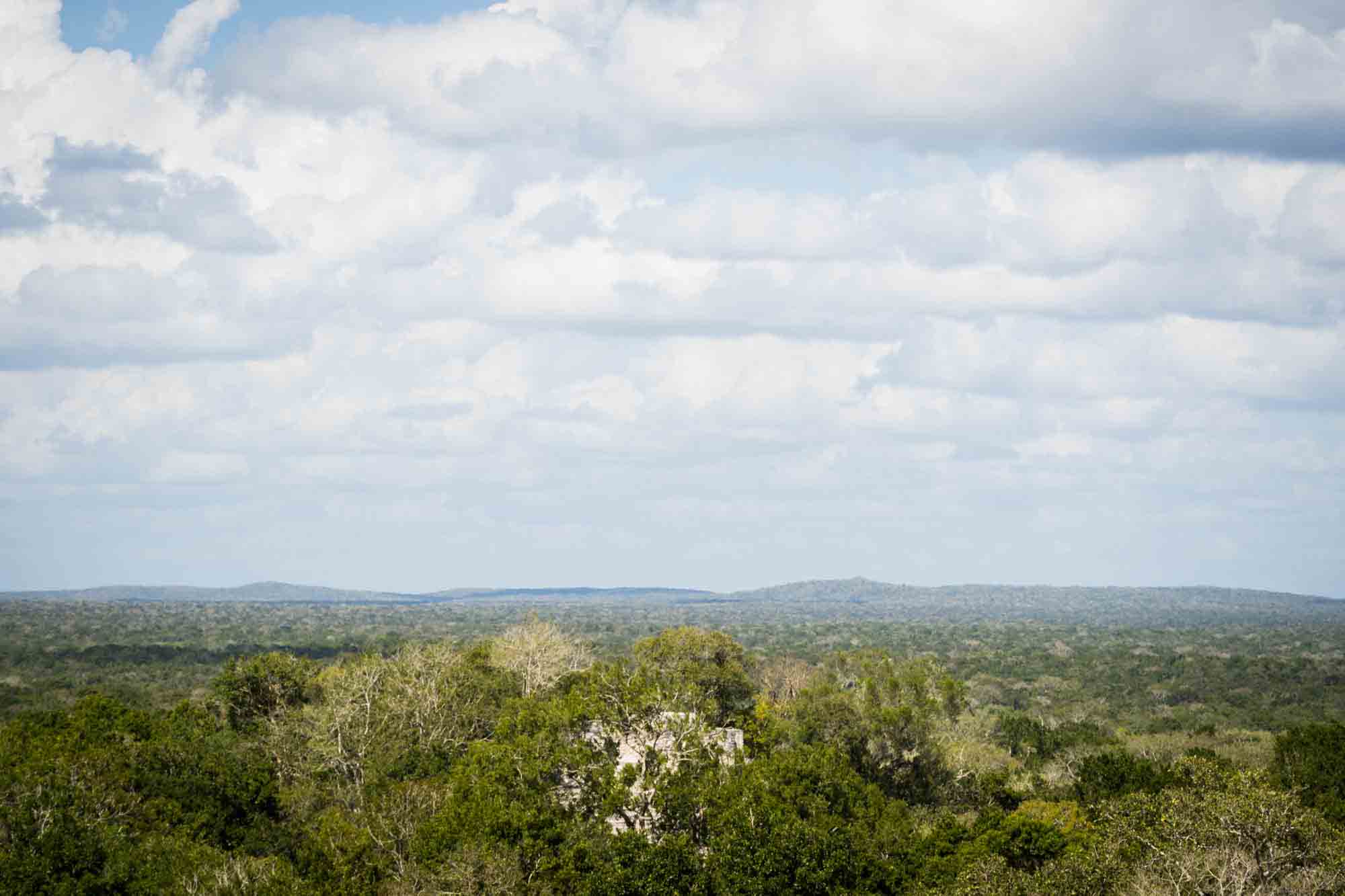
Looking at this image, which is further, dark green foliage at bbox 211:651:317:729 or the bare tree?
the bare tree

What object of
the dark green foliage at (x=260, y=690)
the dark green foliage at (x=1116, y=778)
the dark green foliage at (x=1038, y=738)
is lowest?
the dark green foliage at (x=1038, y=738)

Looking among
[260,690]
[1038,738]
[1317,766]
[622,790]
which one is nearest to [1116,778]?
[1317,766]

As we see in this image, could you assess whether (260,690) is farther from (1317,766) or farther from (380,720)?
(1317,766)

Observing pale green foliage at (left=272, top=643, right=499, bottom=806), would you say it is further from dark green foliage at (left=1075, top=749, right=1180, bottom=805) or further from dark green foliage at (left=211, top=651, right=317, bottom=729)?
dark green foliage at (left=1075, top=749, right=1180, bottom=805)

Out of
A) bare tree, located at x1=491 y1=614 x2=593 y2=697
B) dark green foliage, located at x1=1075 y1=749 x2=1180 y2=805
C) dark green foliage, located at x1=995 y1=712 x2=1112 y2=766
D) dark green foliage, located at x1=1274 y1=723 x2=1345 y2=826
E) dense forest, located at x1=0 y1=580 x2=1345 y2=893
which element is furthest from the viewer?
dark green foliage, located at x1=995 y1=712 x2=1112 y2=766

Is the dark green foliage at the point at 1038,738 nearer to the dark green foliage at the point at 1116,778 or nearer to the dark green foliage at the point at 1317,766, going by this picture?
the dark green foliage at the point at 1317,766

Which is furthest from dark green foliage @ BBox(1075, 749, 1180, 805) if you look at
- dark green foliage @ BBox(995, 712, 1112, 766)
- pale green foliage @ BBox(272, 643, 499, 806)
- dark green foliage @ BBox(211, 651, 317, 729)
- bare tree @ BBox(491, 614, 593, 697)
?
dark green foliage @ BBox(211, 651, 317, 729)

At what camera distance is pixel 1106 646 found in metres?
191

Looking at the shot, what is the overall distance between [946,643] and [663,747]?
156 meters

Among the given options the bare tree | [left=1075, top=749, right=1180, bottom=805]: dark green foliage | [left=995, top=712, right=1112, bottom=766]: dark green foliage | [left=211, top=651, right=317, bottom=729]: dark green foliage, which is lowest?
[left=995, top=712, right=1112, bottom=766]: dark green foliage

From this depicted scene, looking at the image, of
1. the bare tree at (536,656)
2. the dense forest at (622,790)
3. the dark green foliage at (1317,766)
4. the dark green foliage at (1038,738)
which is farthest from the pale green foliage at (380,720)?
the dark green foliage at (1317,766)

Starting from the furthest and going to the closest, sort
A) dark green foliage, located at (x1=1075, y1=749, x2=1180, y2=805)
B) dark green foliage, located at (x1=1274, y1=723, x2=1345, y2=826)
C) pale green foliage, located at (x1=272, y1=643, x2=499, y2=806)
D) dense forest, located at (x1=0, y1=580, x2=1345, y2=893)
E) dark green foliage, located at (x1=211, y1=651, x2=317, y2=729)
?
dark green foliage, located at (x1=211, y1=651, x2=317, y2=729) < pale green foliage, located at (x1=272, y1=643, x2=499, y2=806) < dark green foliage, located at (x1=1075, y1=749, x2=1180, y2=805) < dark green foliage, located at (x1=1274, y1=723, x2=1345, y2=826) < dense forest, located at (x1=0, y1=580, x2=1345, y2=893)

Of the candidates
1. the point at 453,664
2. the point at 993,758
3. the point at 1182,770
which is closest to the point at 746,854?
the point at 1182,770

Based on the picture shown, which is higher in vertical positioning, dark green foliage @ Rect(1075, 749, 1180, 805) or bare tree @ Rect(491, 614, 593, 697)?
bare tree @ Rect(491, 614, 593, 697)
